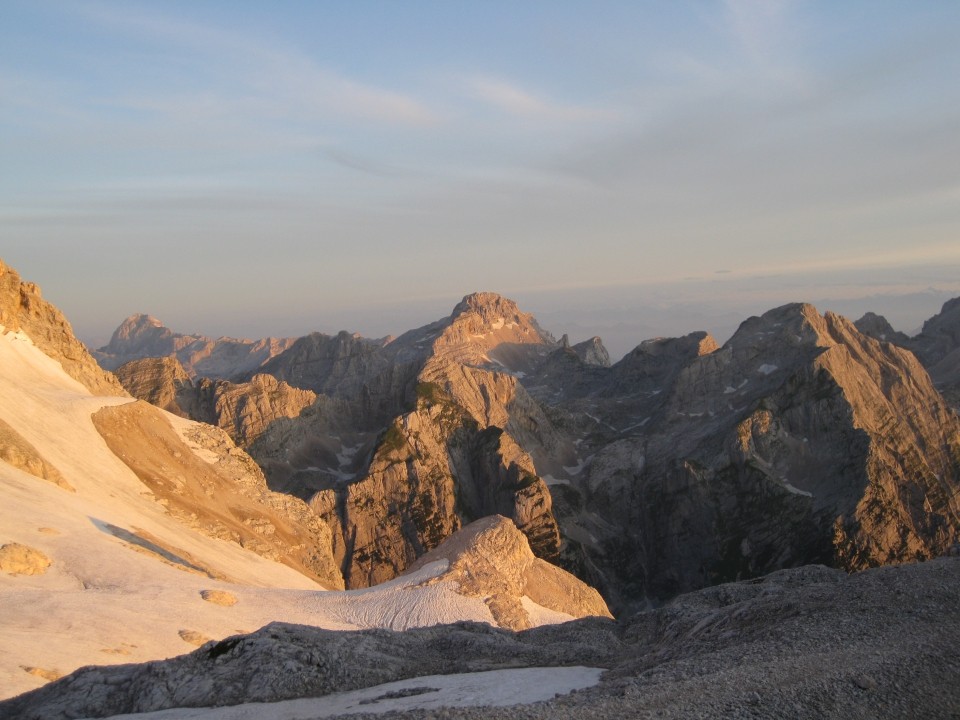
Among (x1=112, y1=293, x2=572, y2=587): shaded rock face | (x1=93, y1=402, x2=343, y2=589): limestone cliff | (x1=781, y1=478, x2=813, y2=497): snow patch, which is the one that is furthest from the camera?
(x1=781, y1=478, x2=813, y2=497): snow patch

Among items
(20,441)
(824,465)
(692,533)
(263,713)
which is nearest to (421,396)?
(692,533)

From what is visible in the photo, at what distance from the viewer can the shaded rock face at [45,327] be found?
88.2m

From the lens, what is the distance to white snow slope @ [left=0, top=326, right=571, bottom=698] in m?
40.8

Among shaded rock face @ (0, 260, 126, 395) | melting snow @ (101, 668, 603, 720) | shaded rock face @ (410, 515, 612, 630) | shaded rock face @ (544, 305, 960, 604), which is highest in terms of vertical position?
shaded rock face @ (0, 260, 126, 395)

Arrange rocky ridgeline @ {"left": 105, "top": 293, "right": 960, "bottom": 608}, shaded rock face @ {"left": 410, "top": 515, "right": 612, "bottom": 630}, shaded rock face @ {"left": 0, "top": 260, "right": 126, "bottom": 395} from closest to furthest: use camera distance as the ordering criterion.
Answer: shaded rock face @ {"left": 410, "top": 515, "right": 612, "bottom": 630}
shaded rock face @ {"left": 0, "top": 260, "right": 126, "bottom": 395}
rocky ridgeline @ {"left": 105, "top": 293, "right": 960, "bottom": 608}

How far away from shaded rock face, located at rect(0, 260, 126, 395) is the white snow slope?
2201 millimetres

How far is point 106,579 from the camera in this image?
50625 millimetres

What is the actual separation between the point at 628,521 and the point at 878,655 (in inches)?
6662

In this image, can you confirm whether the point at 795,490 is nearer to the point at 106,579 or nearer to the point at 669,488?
the point at 669,488

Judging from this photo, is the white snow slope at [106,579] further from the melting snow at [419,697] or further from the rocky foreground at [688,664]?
the melting snow at [419,697]

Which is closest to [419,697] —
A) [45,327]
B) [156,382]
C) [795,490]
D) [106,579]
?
[106,579]

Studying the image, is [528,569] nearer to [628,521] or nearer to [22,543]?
[22,543]

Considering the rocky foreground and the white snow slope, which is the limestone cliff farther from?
the rocky foreground

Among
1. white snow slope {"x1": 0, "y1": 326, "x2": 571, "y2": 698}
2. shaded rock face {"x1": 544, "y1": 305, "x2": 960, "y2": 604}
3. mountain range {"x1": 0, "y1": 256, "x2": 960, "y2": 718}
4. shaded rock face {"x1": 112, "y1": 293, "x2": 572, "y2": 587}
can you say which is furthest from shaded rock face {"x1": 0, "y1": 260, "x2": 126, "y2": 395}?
shaded rock face {"x1": 544, "y1": 305, "x2": 960, "y2": 604}
